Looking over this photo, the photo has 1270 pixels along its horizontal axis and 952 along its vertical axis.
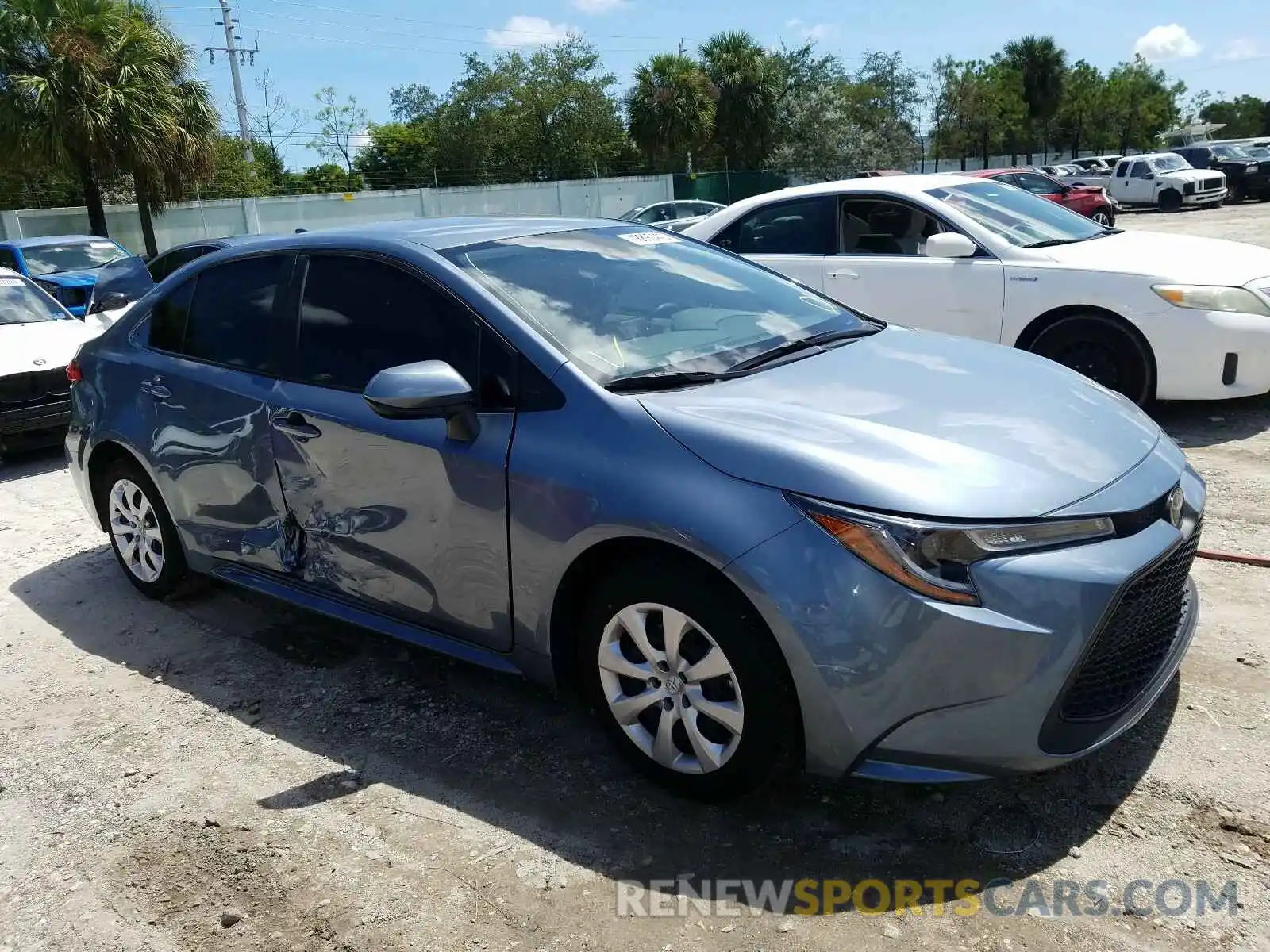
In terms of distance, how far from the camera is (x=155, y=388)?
4.45 m

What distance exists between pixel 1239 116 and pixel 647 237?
124 m

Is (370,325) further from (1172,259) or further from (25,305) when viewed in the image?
(25,305)

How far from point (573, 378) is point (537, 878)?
139 cm

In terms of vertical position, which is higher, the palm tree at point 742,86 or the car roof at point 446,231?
the palm tree at point 742,86

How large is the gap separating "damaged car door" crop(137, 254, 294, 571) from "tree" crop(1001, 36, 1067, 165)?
6885cm

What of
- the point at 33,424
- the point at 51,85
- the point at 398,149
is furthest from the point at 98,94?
the point at 398,149

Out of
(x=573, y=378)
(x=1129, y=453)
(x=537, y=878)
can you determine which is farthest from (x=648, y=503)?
(x=1129, y=453)

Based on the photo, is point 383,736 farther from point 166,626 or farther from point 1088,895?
point 1088,895

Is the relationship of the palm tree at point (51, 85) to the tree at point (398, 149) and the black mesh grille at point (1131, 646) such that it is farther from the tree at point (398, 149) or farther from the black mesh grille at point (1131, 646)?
the tree at point (398, 149)

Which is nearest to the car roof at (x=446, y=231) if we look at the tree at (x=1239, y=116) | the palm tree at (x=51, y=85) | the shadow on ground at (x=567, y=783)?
the shadow on ground at (x=567, y=783)

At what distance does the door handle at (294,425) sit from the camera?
3.67 m

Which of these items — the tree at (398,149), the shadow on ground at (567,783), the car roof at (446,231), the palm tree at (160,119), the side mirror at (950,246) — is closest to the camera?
the shadow on ground at (567,783)

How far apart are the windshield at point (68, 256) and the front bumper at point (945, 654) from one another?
1433 cm

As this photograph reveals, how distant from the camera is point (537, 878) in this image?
8.88 feet
